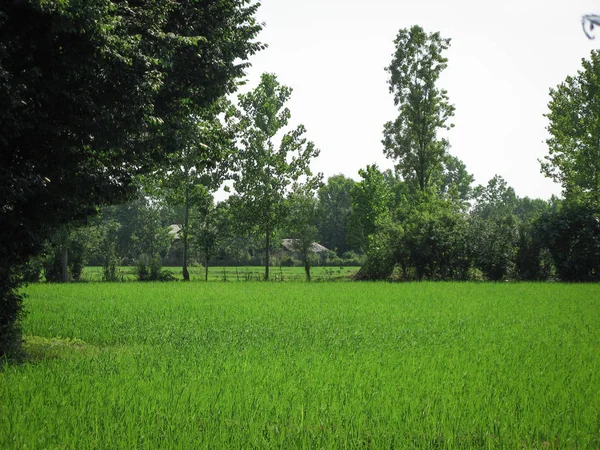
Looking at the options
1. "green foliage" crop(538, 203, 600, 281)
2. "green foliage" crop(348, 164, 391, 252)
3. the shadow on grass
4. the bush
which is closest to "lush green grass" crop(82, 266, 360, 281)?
the bush

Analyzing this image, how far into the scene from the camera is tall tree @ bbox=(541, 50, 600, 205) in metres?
43.4

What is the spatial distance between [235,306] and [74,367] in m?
11.6

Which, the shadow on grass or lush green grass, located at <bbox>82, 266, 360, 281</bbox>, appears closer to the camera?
the shadow on grass

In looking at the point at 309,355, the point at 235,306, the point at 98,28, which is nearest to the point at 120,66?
the point at 98,28

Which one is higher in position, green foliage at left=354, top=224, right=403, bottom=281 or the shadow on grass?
green foliage at left=354, top=224, right=403, bottom=281

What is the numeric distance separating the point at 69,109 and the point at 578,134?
1701 inches

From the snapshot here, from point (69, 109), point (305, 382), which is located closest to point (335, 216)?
point (69, 109)

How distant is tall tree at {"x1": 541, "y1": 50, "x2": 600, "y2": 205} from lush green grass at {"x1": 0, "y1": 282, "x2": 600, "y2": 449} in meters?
29.4

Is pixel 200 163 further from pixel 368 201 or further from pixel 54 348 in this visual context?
pixel 368 201

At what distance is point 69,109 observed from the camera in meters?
11.0

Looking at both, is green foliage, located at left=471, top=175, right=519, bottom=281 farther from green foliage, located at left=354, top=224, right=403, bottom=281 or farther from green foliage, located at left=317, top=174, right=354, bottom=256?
green foliage, located at left=317, top=174, right=354, bottom=256

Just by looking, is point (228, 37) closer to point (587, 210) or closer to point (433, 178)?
point (587, 210)

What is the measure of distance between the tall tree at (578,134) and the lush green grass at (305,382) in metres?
29.4

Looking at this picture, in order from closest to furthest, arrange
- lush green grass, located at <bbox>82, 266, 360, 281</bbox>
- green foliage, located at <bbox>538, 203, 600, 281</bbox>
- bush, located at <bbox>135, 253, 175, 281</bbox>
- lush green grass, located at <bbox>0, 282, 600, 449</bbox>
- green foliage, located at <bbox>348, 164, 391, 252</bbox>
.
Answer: lush green grass, located at <bbox>0, 282, 600, 449</bbox>, green foliage, located at <bbox>538, 203, 600, 281</bbox>, bush, located at <bbox>135, 253, 175, 281</bbox>, lush green grass, located at <bbox>82, 266, 360, 281</bbox>, green foliage, located at <bbox>348, 164, 391, 252</bbox>
